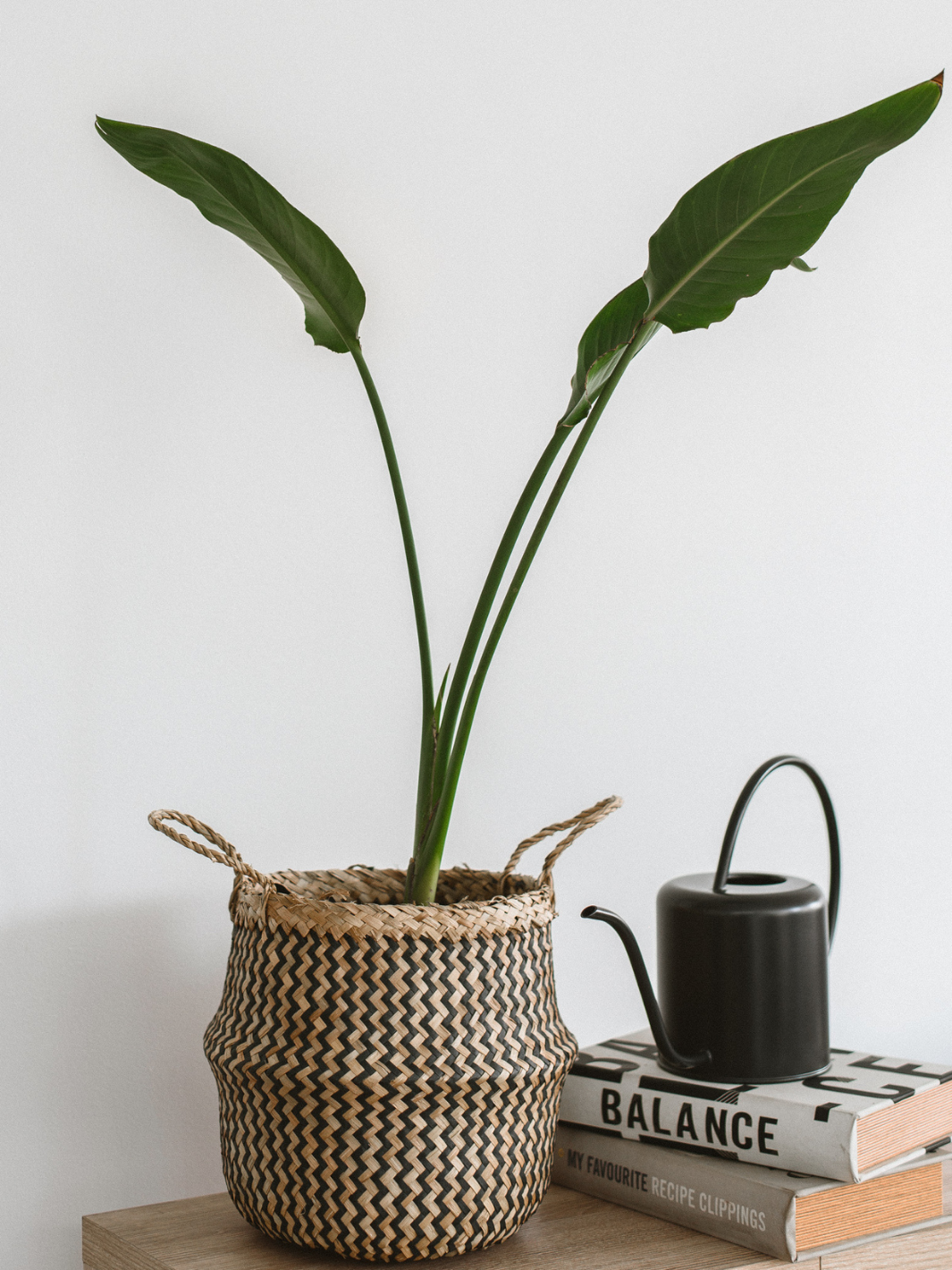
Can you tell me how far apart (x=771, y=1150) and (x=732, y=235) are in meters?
0.56

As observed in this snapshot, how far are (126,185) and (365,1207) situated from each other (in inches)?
28.5

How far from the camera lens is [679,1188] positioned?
0.74 metres

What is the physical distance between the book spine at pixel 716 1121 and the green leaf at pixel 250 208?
54cm

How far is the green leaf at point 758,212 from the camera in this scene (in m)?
0.63

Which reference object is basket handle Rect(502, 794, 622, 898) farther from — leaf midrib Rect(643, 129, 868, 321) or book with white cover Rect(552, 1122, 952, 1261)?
leaf midrib Rect(643, 129, 868, 321)

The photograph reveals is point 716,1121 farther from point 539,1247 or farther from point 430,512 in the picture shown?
point 430,512

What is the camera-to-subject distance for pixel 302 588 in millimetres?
921

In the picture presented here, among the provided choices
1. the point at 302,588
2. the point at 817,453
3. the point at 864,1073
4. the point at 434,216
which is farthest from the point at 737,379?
the point at 864,1073

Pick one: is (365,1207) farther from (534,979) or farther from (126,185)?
(126,185)

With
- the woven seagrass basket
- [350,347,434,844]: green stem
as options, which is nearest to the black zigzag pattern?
the woven seagrass basket

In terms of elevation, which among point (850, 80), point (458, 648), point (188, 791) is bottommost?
point (188, 791)

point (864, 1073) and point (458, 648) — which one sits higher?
point (458, 648)

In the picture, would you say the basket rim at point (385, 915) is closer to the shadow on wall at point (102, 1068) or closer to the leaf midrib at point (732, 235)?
the shadow on wall at point (102, 1068)

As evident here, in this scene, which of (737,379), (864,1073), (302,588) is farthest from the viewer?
(737,379)
